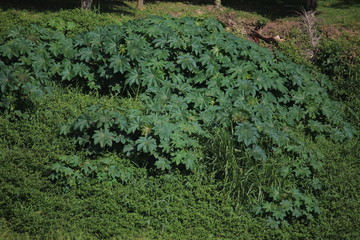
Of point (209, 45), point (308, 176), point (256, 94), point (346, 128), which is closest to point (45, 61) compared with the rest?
point (209, 45)

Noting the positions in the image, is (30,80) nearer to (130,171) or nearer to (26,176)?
(26,176)

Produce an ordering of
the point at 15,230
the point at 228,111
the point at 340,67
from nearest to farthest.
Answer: the point at 15,230 < the point at 228,111 < the point at 340,67

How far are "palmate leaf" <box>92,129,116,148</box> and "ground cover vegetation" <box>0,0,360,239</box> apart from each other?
2 cm

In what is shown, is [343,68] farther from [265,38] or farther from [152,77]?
[152,77]

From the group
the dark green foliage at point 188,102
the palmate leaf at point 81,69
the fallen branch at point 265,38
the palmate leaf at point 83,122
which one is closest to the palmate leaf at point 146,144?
the dark green foliage at point 188,102

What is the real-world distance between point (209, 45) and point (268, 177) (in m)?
2.40

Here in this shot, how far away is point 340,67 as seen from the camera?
7.36m

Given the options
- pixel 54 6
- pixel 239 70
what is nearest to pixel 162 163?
pixel 239 70

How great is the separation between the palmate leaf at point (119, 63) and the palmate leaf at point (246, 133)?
1812 millimetres

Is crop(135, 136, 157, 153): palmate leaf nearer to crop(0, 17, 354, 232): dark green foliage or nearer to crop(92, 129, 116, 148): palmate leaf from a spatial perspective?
crop(0, 17, 354, 232): dark green foliage

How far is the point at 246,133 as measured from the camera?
198 inches

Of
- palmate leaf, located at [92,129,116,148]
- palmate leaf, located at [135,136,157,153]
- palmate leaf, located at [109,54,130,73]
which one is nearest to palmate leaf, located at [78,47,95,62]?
palmate leaf, located at [109,54,130,73]

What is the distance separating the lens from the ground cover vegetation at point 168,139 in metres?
4.62

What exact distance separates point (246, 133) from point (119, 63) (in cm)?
205
